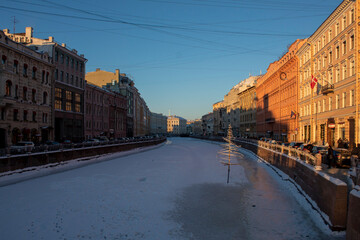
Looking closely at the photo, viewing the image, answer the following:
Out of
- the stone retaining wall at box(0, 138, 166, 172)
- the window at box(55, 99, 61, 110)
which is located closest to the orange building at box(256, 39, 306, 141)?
the stone retaining wall at box(0, 138, 166, 172)

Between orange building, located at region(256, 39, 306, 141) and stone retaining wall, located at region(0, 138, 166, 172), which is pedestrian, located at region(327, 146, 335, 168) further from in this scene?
orange building, located at region(256, 39, 306, 141)

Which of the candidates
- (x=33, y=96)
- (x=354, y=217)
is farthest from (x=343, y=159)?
(x=33, y=96)

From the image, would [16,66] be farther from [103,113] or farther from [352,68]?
[352,68]

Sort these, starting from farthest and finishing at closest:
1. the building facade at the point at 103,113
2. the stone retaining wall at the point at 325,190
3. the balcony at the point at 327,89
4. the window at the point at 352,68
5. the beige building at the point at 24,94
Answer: the building facade at the point at 103,113 < the balcony at the point at 327,89 < the beige building at the point at 24,94 < the window at the point at 352,68 < the stone retaining wall at the point at 325,190

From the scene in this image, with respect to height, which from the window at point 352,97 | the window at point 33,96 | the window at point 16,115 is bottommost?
the window at point 16,115

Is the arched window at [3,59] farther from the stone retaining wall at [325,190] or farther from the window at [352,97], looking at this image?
the window at [352,97]

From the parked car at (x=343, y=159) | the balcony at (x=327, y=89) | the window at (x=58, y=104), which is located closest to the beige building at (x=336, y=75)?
the balcony at (x=327, y=89)

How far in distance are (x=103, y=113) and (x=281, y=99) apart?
4336 centimetres

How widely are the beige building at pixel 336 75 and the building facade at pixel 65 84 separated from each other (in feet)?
136

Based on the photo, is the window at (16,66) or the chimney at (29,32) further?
the chimney at (29,32)

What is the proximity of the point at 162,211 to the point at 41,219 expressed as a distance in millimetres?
5870

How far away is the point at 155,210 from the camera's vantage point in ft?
52.9

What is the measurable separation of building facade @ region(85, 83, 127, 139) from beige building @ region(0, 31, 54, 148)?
16977mm

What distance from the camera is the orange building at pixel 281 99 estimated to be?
5975 cm
